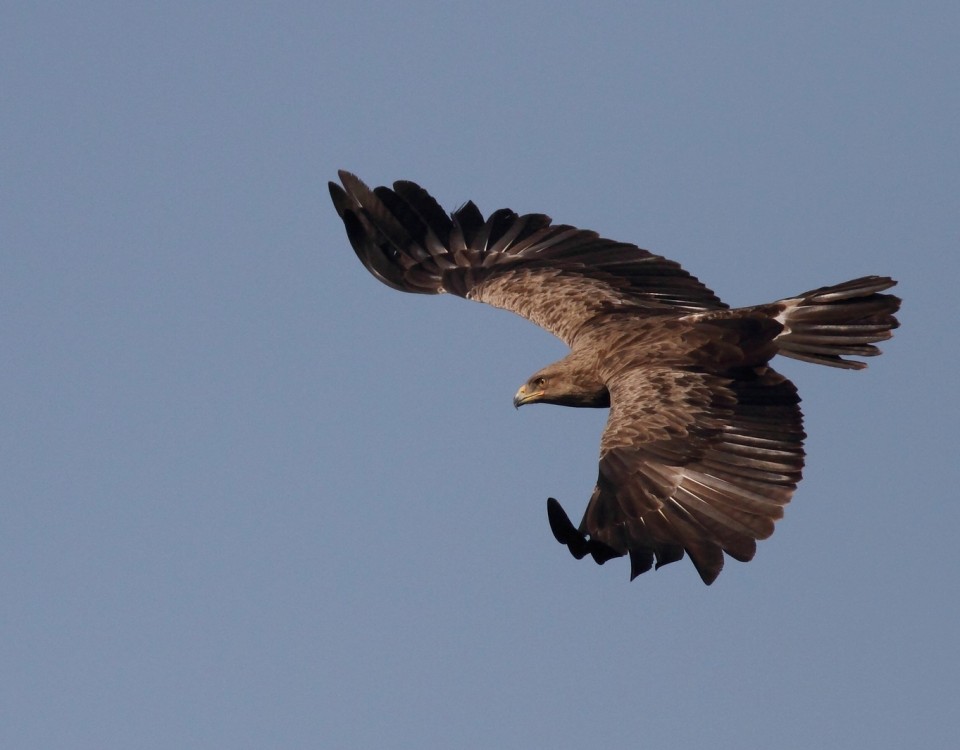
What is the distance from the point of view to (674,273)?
14594 mm

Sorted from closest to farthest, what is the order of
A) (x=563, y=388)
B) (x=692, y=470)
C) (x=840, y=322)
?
(x=692, y=470)
(x=840, y=322)
(x=563, y=388)

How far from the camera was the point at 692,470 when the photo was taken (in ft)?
37.8

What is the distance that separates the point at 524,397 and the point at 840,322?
2517mm

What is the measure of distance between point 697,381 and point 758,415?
1.93 feet

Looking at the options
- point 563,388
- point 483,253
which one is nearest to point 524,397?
point 563,388

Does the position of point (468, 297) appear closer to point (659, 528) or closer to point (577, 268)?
point (577, 268)

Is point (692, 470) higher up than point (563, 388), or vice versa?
point (563, 388)

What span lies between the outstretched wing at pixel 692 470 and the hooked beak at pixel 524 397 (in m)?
1.23

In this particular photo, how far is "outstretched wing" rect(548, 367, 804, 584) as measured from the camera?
35.8 feet

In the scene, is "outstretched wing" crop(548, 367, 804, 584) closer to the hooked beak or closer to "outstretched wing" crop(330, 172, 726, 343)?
the hooked beak

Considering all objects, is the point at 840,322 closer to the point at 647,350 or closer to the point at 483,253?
the point at 647,350

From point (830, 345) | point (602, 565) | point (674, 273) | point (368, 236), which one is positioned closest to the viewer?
point (602, 565)

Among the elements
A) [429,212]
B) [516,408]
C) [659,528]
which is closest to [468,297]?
[429,212]

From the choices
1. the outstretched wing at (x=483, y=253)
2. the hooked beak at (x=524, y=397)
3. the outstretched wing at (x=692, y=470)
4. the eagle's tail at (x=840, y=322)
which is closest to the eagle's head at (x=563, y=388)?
the hooked beak at (x=524, y=397)
